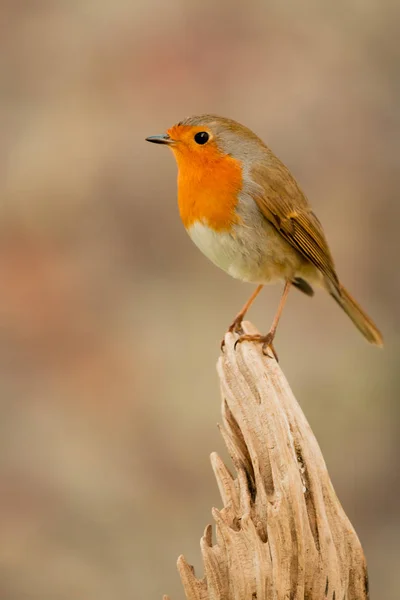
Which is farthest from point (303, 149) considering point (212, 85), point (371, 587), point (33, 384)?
point (371, 587)

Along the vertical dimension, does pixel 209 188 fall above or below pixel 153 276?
below

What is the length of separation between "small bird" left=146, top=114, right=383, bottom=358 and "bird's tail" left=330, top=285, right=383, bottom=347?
32 cm

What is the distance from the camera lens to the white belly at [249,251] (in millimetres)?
3225

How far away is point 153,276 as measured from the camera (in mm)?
6293

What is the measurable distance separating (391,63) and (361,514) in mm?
3126

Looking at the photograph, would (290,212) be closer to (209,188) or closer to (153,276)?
(209,188)

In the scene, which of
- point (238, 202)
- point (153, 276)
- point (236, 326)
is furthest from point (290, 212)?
point (153, 276)

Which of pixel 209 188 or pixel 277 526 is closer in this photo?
pixel 277 526

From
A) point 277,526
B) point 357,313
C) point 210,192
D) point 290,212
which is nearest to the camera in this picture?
point 277,526

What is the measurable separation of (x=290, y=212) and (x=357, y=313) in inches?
23.7

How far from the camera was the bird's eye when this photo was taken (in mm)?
3240

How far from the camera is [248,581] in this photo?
2.58m

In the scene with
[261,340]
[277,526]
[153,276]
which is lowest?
[277,526]

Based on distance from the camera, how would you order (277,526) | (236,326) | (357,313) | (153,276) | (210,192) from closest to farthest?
(277,526) → (210,192) → (236,326) → (357,313) → (153,276)
